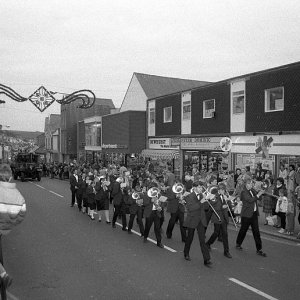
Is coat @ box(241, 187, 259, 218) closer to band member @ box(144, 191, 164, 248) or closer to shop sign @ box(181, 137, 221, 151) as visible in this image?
band member @ box(144, 191, 164, 248)

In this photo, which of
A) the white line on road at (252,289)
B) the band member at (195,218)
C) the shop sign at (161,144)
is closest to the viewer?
the white line on road at (252,289)

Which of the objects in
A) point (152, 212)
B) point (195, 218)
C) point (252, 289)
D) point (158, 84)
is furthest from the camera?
point (158, 84)

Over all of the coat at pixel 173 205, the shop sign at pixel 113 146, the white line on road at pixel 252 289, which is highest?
the shop sign at pixel 113 146

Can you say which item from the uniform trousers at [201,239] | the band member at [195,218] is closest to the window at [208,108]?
the band member at [195,218]

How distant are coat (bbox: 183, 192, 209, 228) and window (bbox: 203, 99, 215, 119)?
15.6 metres

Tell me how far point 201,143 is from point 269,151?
621 cm

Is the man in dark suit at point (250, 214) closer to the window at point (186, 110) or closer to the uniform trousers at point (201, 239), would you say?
the uniform trousers at point (201, 239)

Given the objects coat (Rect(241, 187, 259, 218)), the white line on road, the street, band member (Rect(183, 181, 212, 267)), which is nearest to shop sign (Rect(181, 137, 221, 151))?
the street

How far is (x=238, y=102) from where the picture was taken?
22.2 metres

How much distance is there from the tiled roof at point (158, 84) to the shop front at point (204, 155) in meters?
11.0

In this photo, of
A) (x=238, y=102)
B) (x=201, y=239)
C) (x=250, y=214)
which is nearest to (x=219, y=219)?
(x=250, y=214)

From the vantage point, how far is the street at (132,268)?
6.57 m

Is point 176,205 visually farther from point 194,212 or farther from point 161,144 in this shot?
point 161,144

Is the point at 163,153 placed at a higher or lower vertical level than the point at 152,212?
higher
